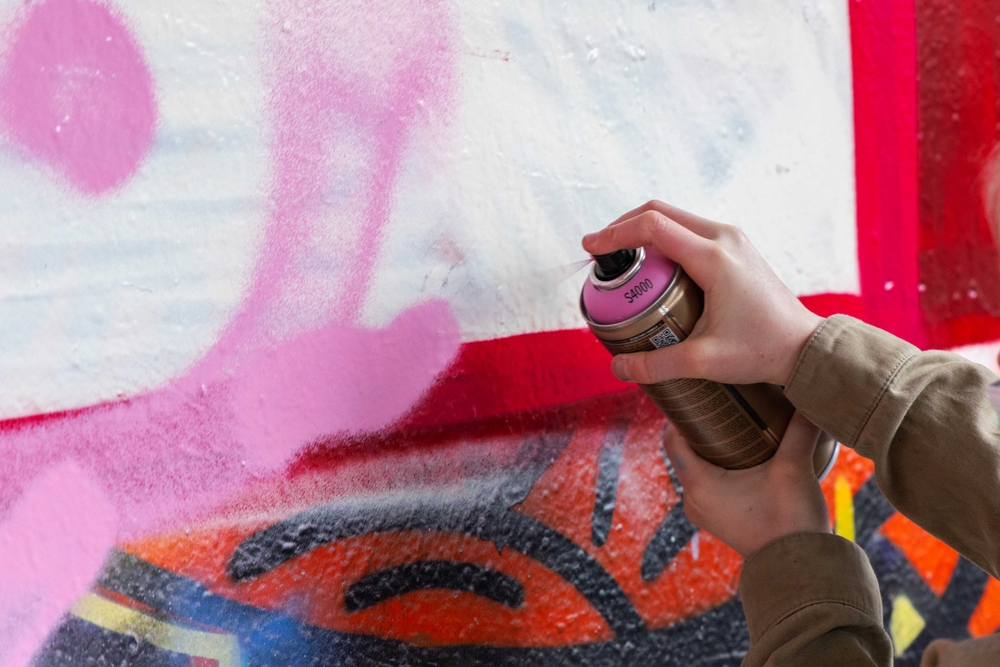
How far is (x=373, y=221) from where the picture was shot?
77cm

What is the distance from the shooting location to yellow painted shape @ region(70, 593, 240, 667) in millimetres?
645

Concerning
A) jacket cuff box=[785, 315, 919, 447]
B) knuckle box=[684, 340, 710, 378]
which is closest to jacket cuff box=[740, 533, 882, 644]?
jacket cuff box=[785, 315, 919, 447]

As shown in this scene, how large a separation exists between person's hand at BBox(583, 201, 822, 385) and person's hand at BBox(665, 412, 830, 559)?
0.34 feet

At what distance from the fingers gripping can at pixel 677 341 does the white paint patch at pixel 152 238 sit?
0.34 meters

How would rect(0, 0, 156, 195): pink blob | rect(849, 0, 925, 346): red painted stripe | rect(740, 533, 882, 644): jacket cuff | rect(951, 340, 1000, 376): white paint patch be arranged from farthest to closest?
1. rect(951, 340, 1000, 376): white paint patch
2. rect(849, 0, 925, 346): red painted stripe
3. rect(740, 533, 882, 644): jacket cuff
4. rect(0, 0, 156, 195): pink blob

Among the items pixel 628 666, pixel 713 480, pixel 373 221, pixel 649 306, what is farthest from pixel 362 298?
pixel 628 666

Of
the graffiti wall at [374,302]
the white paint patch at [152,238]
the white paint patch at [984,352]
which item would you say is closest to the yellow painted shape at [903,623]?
the graffiti wall at [374,302]

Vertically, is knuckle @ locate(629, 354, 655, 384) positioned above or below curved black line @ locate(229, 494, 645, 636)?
above

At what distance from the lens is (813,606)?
0.71 m

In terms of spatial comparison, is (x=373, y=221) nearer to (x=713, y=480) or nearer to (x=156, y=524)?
(x=156, y=524)

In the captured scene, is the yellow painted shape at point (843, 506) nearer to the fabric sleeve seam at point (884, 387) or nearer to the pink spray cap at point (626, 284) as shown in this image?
the fabric sleeve seam at point (884, 387)

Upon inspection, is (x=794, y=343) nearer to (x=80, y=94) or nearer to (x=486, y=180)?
(x=486, y=180)

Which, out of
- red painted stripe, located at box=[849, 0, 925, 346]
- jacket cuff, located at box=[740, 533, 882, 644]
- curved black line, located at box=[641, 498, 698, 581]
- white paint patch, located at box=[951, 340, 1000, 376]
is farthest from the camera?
white paint patch, located at box=[951, 340, 1000, 376]

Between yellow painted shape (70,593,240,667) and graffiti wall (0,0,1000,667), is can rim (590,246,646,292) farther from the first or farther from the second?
yellow painted shape (70,593,240,667)
